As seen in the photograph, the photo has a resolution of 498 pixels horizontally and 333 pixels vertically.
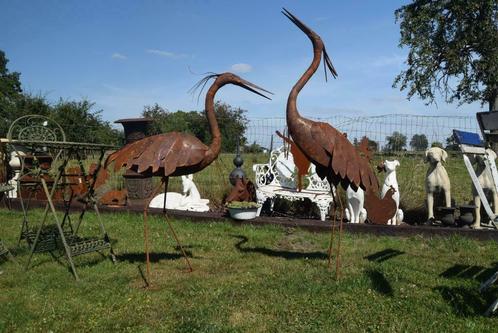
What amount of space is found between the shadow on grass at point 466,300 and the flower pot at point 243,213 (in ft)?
11.3

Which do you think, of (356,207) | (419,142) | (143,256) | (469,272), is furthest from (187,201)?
(469,272)

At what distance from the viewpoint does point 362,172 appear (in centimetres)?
450

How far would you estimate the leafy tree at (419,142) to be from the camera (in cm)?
822

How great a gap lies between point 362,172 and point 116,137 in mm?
13859

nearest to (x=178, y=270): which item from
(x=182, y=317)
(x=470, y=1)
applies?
(x=182, y=317)

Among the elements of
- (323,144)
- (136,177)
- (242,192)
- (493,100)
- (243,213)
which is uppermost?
(493,100)

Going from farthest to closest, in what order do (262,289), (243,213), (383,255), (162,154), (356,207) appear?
1. (243,213)
2. (356,207)
3. (383,255)
4. (162,154)
5. (262,289)

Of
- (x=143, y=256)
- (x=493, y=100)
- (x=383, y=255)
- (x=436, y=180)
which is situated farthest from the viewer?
(x=493, y=100)

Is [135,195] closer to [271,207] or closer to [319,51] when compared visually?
[271,207]

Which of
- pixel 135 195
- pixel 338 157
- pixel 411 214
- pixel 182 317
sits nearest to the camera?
pixel 182 317

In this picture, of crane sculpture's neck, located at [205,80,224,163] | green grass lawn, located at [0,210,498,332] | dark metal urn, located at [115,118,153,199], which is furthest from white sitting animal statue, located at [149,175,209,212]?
crane sculpture's neck, located at [205,80,224,163]

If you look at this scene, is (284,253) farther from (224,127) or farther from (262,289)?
(224,127)

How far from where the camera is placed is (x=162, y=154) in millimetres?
4223

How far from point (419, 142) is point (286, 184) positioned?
2.97m
